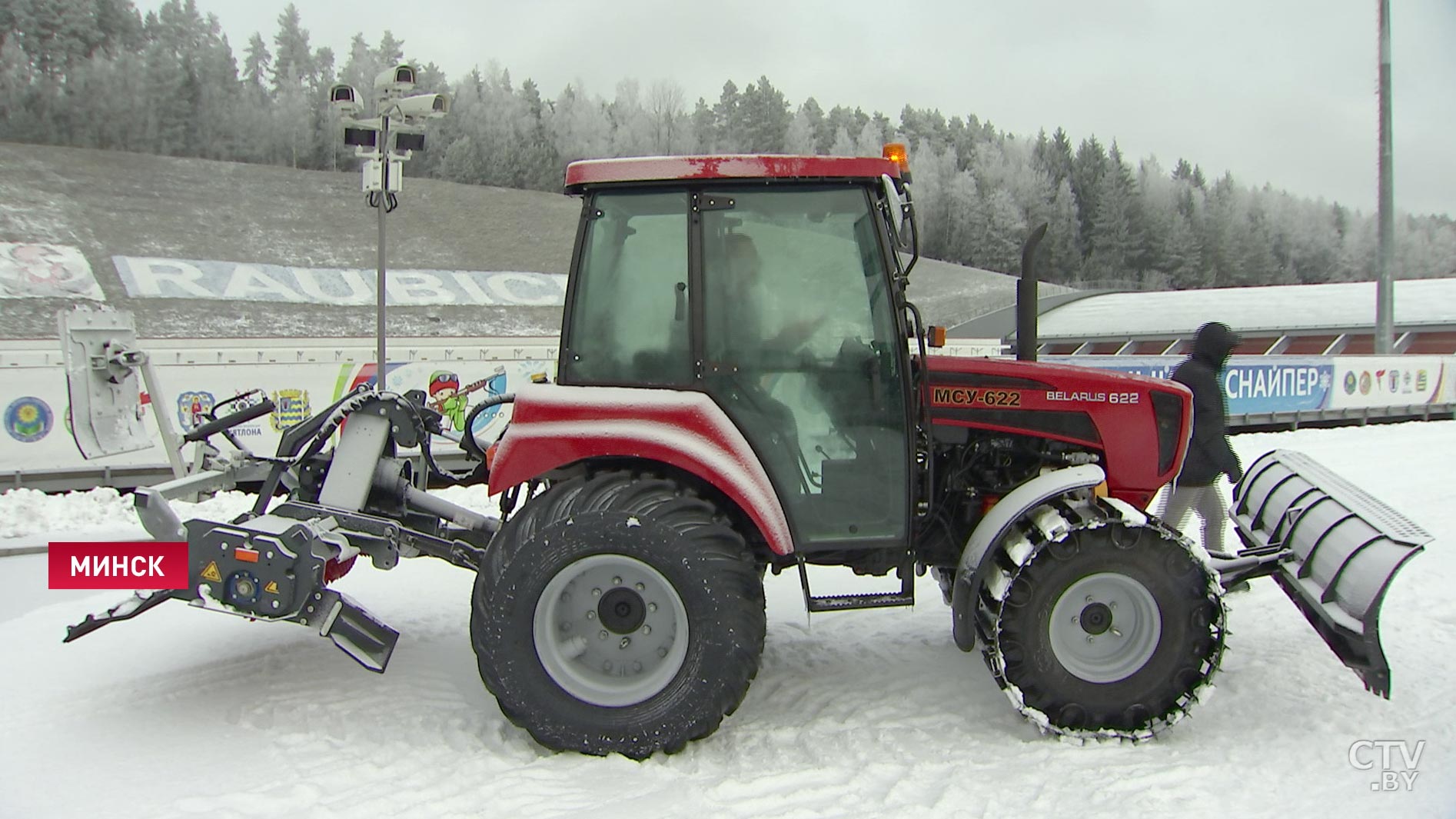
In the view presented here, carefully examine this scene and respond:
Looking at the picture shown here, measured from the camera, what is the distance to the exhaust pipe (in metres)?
4.09

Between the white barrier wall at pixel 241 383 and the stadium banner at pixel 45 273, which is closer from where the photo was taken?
the white barrier wall at pixel 241 383

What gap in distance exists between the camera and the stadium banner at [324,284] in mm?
34156

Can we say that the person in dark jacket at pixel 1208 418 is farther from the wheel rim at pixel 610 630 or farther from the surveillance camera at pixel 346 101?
the surveillance camera at pixel 346 101

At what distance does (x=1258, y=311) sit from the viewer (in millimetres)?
32281

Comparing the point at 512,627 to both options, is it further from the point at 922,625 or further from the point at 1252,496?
the point at 1252,496

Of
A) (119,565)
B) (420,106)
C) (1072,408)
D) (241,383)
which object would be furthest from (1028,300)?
(241,383)

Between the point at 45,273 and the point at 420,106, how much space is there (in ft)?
99.0

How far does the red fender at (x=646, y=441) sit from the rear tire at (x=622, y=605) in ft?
0.39

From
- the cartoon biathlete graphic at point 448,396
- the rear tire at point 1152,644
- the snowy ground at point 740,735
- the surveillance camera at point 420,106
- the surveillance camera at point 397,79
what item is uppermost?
the surveillance camera at point 397,79

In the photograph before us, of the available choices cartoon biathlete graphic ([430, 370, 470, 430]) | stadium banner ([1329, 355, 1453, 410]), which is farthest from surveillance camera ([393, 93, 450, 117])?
stadium banner ([1329, 355, 1453, 410])

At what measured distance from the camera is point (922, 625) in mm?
5570

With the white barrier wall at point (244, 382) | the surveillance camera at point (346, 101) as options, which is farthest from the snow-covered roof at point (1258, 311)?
the surveillance camera at point (346, 101)

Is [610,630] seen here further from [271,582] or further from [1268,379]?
[1268,379]

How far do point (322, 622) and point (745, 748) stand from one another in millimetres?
1822
